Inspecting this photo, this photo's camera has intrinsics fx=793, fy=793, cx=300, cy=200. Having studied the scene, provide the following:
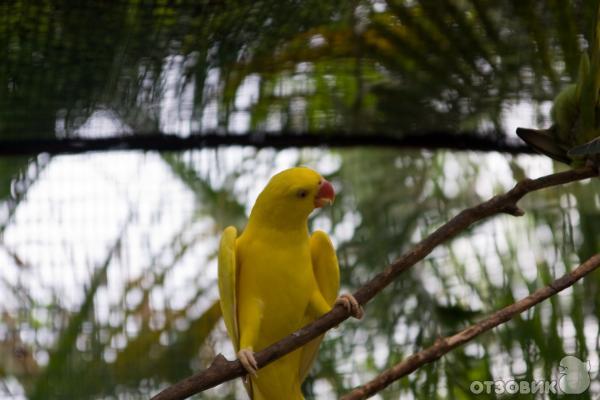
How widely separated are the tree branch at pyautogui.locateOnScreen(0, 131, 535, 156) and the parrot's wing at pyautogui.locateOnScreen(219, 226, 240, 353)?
0.81 ft

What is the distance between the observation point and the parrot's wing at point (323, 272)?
34.9 inches

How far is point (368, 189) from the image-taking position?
1145mm

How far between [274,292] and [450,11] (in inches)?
14.3

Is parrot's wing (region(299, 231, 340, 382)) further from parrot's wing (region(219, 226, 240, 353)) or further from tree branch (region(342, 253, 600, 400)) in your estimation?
tree branch (region(342, 253, 600, 400))

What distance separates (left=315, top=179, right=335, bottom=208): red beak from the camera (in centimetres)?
84

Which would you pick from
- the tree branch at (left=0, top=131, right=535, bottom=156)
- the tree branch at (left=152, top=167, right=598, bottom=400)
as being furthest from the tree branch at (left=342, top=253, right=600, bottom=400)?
the tree branch at (left=0, top=131, right=535, bottom=156)

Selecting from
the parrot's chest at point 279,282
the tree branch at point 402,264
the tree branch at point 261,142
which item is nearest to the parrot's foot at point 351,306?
the tree branch at point 402,264

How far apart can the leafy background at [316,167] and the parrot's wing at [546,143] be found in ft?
0.77

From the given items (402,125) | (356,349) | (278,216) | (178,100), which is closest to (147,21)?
(178,100)

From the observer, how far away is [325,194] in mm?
842

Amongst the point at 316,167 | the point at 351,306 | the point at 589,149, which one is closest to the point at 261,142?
the point at 316,167

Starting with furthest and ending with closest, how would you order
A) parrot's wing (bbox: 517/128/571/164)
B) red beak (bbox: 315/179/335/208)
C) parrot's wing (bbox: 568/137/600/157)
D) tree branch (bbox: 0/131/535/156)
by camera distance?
1. tree branch (bbox: 0/131/535/156)
2. red beak (bbox: 315/179/335/208)
3. parrot's wing (bbox: 517/128/571/164)
4. parrot's wing (bbox: 568/137/600/157)

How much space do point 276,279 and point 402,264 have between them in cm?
22

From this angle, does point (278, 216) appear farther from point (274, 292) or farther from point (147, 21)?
point (147, 21)
